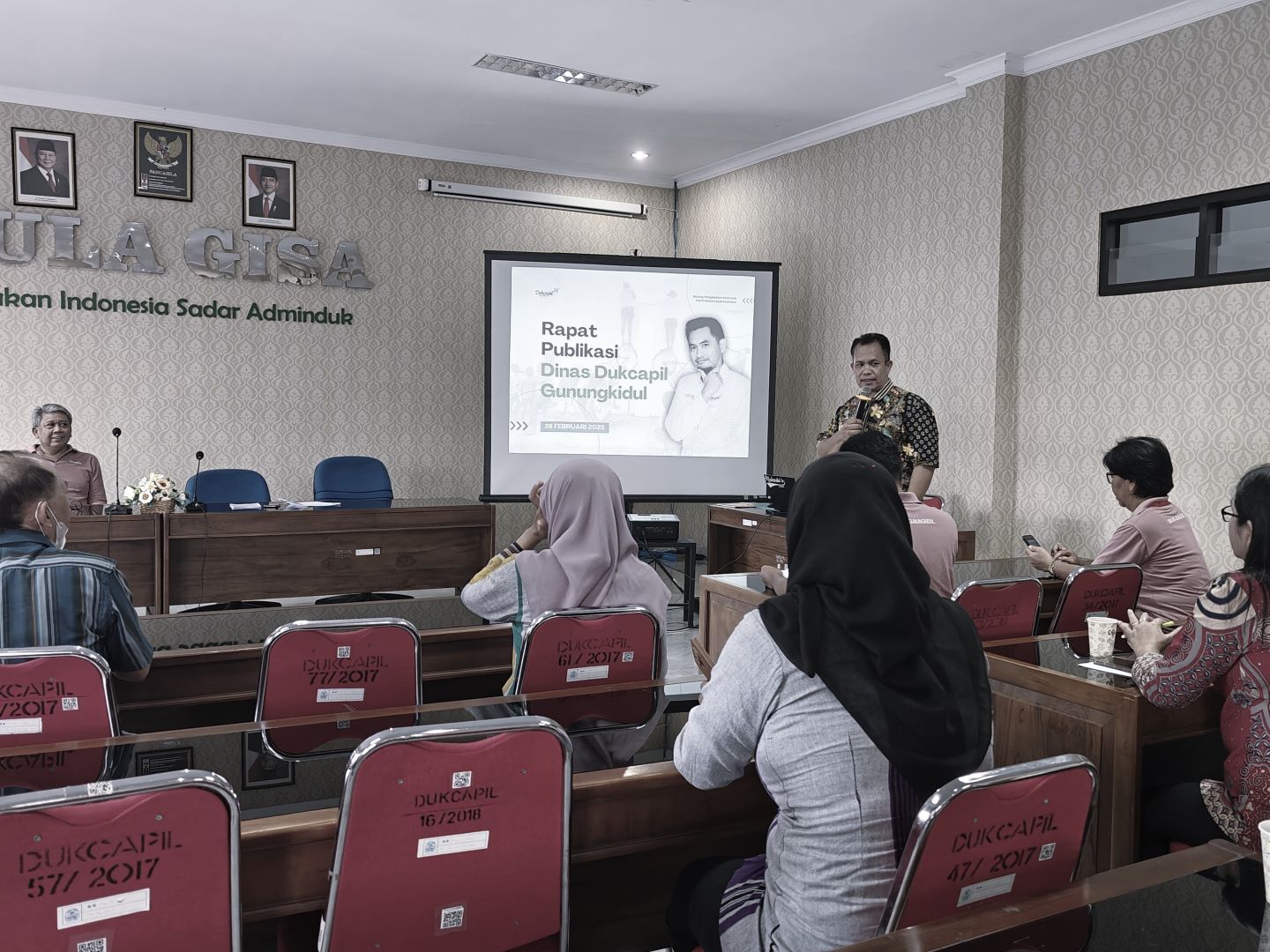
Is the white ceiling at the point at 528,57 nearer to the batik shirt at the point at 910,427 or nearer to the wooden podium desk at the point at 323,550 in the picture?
the batik shirt at the point at 910,427

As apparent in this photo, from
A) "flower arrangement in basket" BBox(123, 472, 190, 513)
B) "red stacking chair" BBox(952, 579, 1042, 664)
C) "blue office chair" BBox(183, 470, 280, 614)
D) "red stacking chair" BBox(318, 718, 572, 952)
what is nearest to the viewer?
"red stacking chair" BBox(318, 718, 572, 952)

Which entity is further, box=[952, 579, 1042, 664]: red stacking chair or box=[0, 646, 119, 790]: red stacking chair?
box=[952, 579, 1042, 664]: red stacking chair

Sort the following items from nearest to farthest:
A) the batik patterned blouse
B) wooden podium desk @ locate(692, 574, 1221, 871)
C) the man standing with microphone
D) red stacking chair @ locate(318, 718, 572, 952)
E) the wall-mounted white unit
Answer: red stacking chair @ locate(318, 718, 572, 952), the batik patterned blouse, wooden podium desk @ locate(692, 574, 1221, 871), the man standing with microphone, the wall-mounted white unit

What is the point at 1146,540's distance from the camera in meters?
3.03

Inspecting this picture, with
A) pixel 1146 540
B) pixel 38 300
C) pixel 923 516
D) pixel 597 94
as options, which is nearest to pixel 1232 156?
pixel 1146 540

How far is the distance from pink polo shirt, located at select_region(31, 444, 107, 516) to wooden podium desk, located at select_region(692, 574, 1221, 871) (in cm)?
422

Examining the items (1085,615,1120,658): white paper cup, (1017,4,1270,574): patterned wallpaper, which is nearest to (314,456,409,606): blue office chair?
(1017,4,1270,574): patterned wallpaper

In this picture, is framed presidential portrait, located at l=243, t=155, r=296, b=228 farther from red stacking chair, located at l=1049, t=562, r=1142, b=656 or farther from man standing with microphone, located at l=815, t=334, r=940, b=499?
red stacking chair, located at l=1049, t=562, r=1142, b=656

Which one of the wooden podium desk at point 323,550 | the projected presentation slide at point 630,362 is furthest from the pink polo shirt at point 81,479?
the projected presentation slide at point 630,362

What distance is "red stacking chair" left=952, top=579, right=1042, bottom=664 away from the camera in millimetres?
2670

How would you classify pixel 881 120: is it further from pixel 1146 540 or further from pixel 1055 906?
pixel 1055 906

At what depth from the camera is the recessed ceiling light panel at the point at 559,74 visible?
506 centimetres

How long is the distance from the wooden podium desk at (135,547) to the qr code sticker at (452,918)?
366 cm

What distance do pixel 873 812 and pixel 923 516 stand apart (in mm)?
1722
